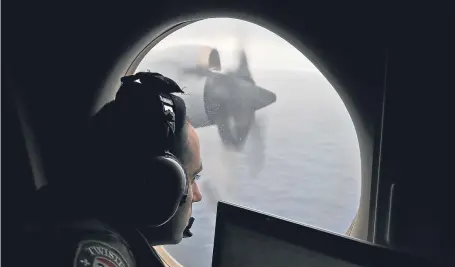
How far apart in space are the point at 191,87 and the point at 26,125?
44cm

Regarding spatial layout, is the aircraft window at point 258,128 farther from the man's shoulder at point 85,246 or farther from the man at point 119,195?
the man's shoulder at point 85,246

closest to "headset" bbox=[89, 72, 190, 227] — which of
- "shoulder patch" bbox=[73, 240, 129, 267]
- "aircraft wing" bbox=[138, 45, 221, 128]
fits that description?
"shoulder patch" bbox=[73, 240, 129, 267]

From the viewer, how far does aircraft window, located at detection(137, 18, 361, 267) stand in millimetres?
1198

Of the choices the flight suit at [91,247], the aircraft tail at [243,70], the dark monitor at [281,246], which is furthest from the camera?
the aircraft tail at [243,70]

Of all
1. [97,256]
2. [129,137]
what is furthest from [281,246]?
[97,256]

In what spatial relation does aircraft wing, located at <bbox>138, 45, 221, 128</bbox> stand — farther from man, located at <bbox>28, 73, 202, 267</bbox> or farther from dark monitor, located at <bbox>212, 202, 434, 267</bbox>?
dark monitor, located at <bbox>212, 202, 434, 267</bbox>

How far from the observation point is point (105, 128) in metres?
1.13

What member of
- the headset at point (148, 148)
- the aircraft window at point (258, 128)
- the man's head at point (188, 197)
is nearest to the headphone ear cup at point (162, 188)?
the headset at point (148, 148)

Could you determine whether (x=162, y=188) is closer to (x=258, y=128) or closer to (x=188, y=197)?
(x=188, y=197)

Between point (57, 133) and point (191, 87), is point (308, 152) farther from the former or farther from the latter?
point (57, 133)

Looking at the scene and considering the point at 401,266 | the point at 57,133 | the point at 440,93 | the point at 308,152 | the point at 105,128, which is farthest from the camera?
the point at 57,133

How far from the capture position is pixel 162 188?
3.46 feet

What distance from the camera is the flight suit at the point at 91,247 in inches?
46.0

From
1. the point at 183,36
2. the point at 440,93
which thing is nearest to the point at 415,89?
the point at 440,93
